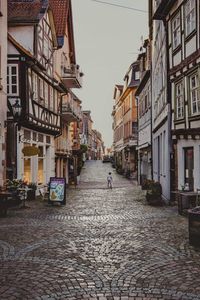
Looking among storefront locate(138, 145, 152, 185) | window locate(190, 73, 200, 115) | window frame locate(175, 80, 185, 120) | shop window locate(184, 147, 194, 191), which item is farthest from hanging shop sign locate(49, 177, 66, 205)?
storefront locate(138, 145, 152, 185)

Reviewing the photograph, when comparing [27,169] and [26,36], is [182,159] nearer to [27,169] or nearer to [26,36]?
[27,169]

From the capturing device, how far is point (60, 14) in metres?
33.8

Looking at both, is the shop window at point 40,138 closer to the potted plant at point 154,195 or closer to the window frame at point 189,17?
the potted plant at point 154,195

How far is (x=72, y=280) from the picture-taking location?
6.66 meters

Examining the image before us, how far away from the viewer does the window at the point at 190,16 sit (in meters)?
15.8

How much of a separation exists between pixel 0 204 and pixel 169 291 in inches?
382

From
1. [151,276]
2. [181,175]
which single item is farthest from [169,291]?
[181,175]

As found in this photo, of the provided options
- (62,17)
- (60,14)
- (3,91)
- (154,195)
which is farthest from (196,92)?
(60,14)

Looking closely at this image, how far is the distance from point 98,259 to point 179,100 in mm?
11378

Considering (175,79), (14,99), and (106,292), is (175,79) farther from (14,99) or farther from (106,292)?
(106,292)

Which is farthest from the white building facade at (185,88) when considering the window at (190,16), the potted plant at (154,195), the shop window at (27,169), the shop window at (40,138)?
the shop window at (40,138)

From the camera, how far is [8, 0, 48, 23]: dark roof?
2273cm

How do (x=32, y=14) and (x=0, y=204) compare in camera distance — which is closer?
(x=0, y=204)

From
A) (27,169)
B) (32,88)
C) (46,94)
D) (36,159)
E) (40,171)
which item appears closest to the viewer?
(32,88)
